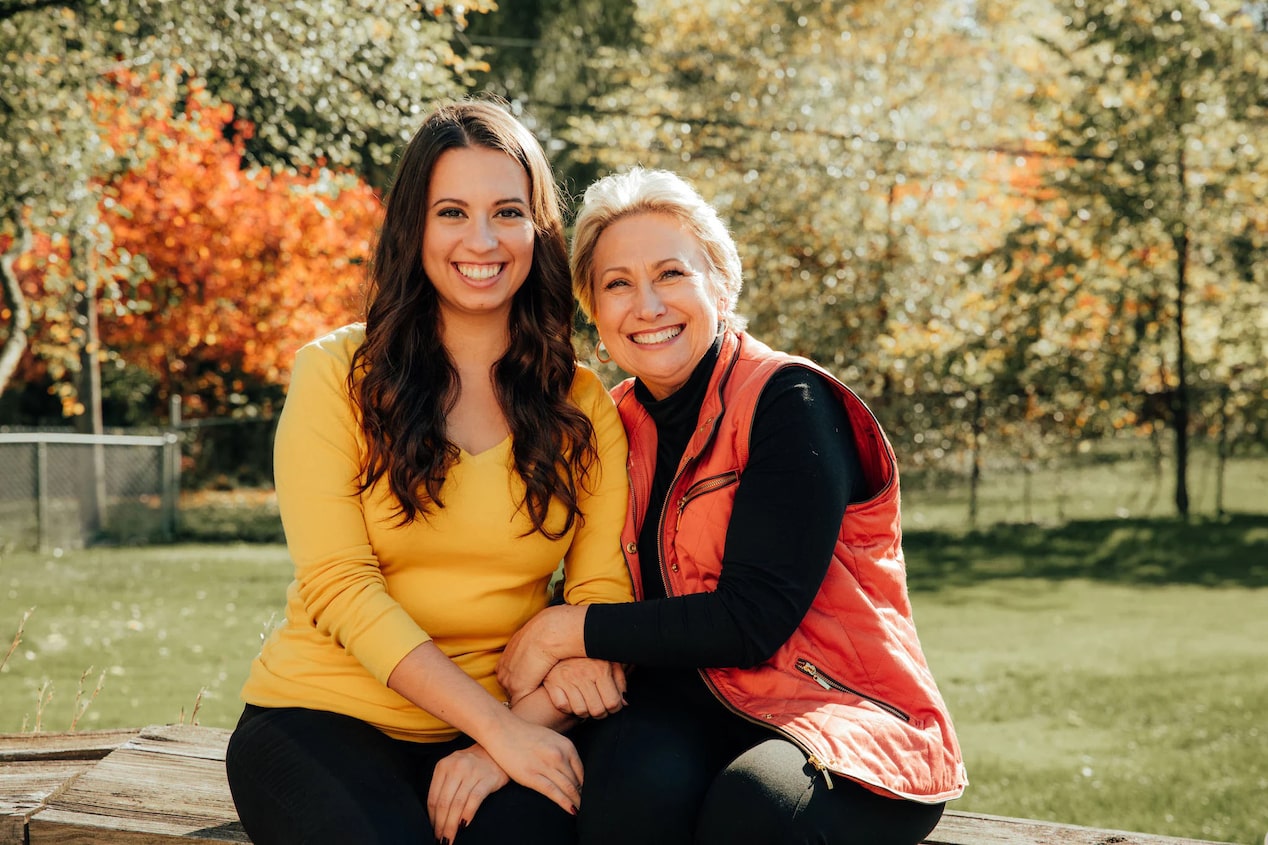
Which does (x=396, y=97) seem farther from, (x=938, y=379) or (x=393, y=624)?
(x=938, y=379)

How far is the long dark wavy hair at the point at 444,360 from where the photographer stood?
8.50 feet

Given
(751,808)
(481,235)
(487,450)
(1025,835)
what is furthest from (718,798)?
(481,235)

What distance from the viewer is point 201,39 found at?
25.5 feet

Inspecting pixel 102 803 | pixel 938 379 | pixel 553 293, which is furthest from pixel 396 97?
pixel 938 379

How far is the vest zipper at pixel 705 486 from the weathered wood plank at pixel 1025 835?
0.90 m

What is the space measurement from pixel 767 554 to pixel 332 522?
3.04 ft

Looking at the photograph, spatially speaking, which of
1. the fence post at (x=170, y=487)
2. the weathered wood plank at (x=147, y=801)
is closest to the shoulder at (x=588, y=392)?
the weathered wood plank at (x=147, y=801)

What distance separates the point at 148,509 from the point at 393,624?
48.7 feet

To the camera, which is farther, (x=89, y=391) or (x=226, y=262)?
(x=226, y=262)

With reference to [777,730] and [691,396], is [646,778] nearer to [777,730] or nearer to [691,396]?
[777,730]

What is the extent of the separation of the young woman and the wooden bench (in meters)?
0.29

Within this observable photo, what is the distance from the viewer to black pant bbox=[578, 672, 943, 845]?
7.05 feet

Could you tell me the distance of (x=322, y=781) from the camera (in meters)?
2.27

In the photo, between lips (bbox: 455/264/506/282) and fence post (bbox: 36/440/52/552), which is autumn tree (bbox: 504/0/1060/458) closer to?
fence post (bbox: 36/440/52/552)
